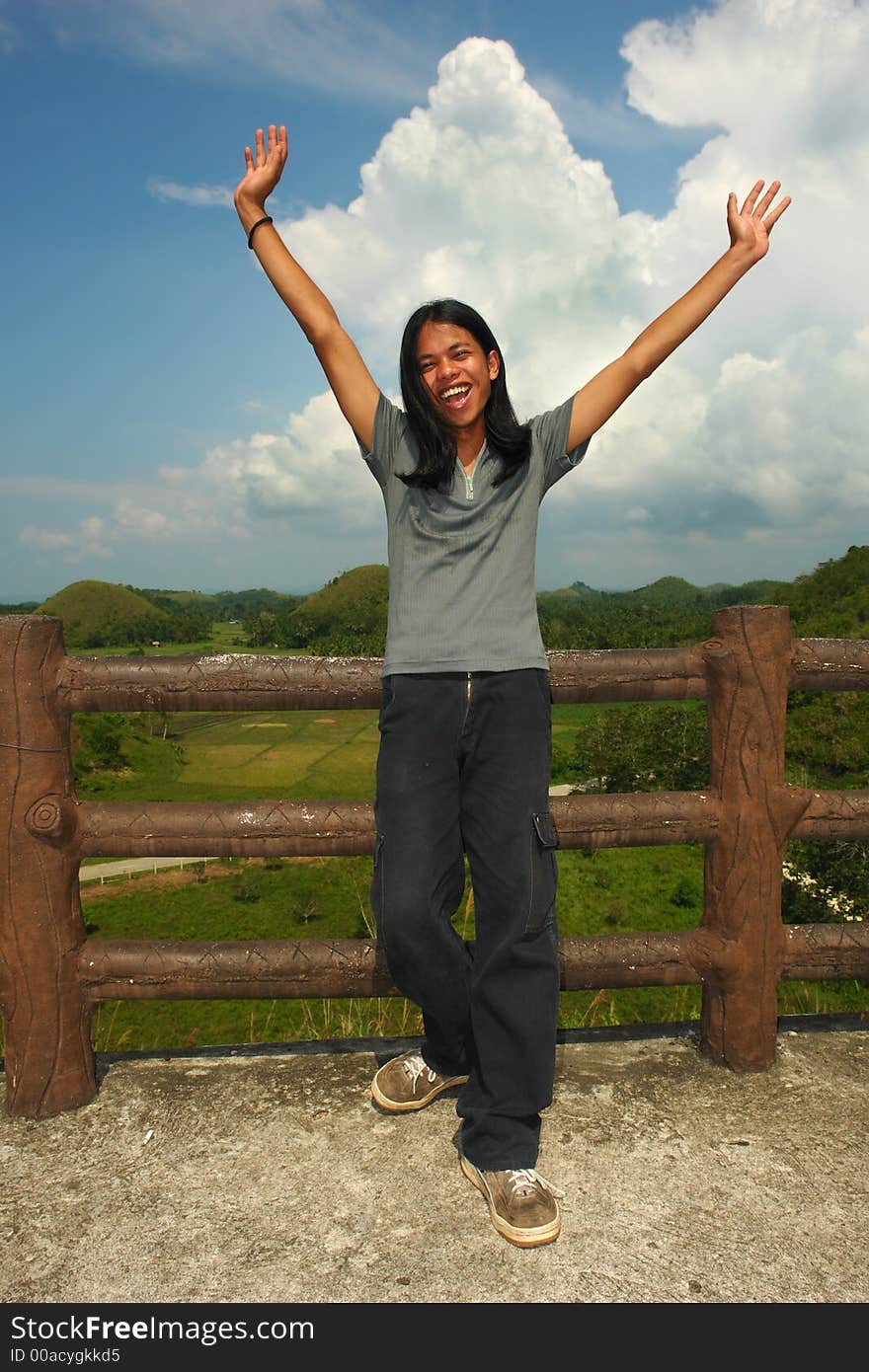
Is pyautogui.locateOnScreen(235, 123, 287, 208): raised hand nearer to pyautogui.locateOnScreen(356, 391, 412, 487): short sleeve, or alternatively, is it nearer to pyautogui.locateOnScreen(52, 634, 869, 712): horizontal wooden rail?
pyautogui.locateOnScreen(356, 391, 412, 487): short sleeve

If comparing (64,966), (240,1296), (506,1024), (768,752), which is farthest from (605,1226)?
(64,966)

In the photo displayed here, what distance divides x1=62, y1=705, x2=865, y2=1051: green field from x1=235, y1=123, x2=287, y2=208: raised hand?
3315 cm

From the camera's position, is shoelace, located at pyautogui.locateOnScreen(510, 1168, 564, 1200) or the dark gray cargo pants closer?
shoelace, located at pyautogui.locateOnScreen(510, 1168, 564, 1200)

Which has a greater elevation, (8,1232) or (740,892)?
(740,892)

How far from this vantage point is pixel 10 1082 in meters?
2.86

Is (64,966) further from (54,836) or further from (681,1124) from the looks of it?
(681,1124)

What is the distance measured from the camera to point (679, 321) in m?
2.65

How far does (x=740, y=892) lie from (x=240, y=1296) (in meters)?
1.87

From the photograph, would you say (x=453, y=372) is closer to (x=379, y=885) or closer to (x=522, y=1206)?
(x=379, y=885)

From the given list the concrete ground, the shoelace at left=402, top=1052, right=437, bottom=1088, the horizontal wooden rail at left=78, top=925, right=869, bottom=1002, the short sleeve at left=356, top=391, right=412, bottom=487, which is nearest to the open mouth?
the short sleeve at left=356, top=391, right=412, bottom=487

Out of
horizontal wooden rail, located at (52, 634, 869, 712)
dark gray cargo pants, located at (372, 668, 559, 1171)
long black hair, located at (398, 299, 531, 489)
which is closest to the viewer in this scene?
dark gray cargo pants, located at (372, 668, 559, 1171)

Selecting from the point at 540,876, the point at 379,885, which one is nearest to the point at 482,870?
the point at 540,876

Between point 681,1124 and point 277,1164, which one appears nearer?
point 277,1164

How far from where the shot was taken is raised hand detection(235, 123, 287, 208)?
2785mm
